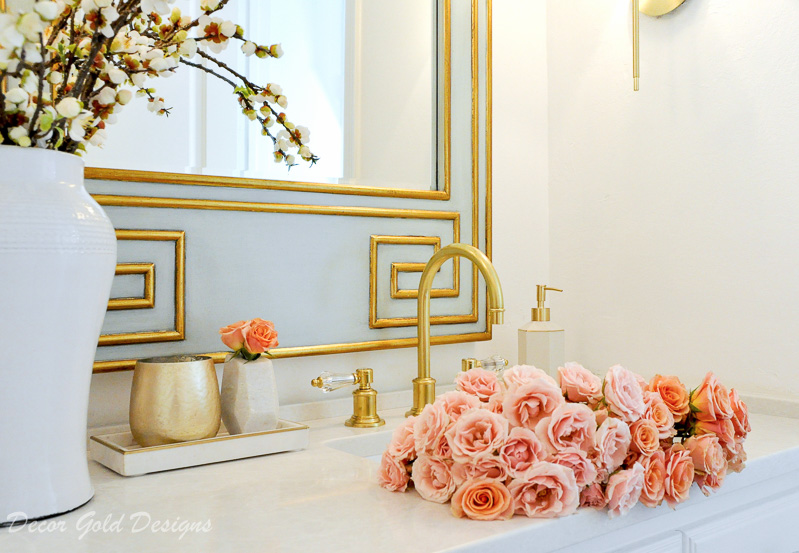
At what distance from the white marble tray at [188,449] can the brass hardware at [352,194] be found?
0.12 m

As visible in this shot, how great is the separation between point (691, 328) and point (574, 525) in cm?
66

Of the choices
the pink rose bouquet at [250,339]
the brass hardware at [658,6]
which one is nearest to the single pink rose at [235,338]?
the pink rose bouquet at [250,339]

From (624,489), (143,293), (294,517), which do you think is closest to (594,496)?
(624,489)

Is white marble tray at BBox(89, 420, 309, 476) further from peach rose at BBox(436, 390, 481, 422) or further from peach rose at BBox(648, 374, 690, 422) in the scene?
peach rose at BBox(648, 374, 690, 422)

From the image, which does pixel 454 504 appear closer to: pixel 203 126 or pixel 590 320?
pixel 203 126

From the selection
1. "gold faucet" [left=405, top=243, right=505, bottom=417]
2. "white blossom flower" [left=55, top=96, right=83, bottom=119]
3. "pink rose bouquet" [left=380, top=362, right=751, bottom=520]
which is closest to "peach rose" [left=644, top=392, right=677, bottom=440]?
"pink rose bouquet" [left=380, top=362, right=751, bottom=520]

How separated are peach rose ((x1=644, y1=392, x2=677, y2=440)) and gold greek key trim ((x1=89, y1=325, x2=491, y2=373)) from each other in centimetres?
55

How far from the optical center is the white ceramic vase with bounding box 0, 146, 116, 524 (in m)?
0.62

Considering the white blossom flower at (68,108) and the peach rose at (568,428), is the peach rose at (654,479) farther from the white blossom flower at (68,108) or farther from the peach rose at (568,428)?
the white blossom flower at (68,108)

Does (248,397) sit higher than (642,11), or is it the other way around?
(642,11)

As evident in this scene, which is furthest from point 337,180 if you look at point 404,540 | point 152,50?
point 404,540

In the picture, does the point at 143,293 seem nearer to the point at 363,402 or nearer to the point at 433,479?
the point at 363,402

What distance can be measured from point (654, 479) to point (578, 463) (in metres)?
0.09

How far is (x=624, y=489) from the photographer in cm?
68
